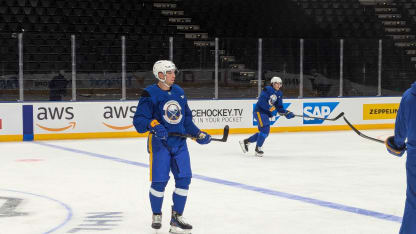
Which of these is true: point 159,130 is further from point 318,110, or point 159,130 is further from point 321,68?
point 321,68

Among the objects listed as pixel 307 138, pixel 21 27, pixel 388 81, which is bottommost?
pixel 307 138

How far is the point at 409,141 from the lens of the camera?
3.82 meters

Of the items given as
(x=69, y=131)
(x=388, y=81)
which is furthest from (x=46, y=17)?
(x=388, y=81)

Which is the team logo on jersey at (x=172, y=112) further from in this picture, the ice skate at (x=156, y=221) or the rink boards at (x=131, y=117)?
the rink boards at (x=131, y=117)

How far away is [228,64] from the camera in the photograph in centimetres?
1557

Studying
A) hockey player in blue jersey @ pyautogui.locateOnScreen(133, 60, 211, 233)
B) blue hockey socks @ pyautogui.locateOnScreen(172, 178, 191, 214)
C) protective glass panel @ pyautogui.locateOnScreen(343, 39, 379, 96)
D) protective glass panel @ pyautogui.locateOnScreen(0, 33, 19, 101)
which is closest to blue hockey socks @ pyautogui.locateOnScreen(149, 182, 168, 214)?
hockey player in blue jersey @ pyautogui.locateOnScreen(133, 60, 211, 233)

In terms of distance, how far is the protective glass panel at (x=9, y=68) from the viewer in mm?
13891

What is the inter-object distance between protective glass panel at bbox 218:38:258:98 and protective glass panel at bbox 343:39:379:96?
7.94 ft

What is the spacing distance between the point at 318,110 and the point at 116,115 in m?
4.91

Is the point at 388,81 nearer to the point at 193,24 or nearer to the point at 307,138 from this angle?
the point at 307,138

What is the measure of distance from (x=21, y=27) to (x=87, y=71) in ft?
12.8

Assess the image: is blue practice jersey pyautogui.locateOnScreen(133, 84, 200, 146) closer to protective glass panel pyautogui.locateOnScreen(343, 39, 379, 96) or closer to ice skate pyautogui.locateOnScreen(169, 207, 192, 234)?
ice skate pyautogui.locateOnScreen(169, 207, 192, 234)

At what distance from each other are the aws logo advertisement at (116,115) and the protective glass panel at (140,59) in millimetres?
357

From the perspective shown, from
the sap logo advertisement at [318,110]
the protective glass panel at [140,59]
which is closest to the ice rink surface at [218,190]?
the protective glass panel at [140,59]
